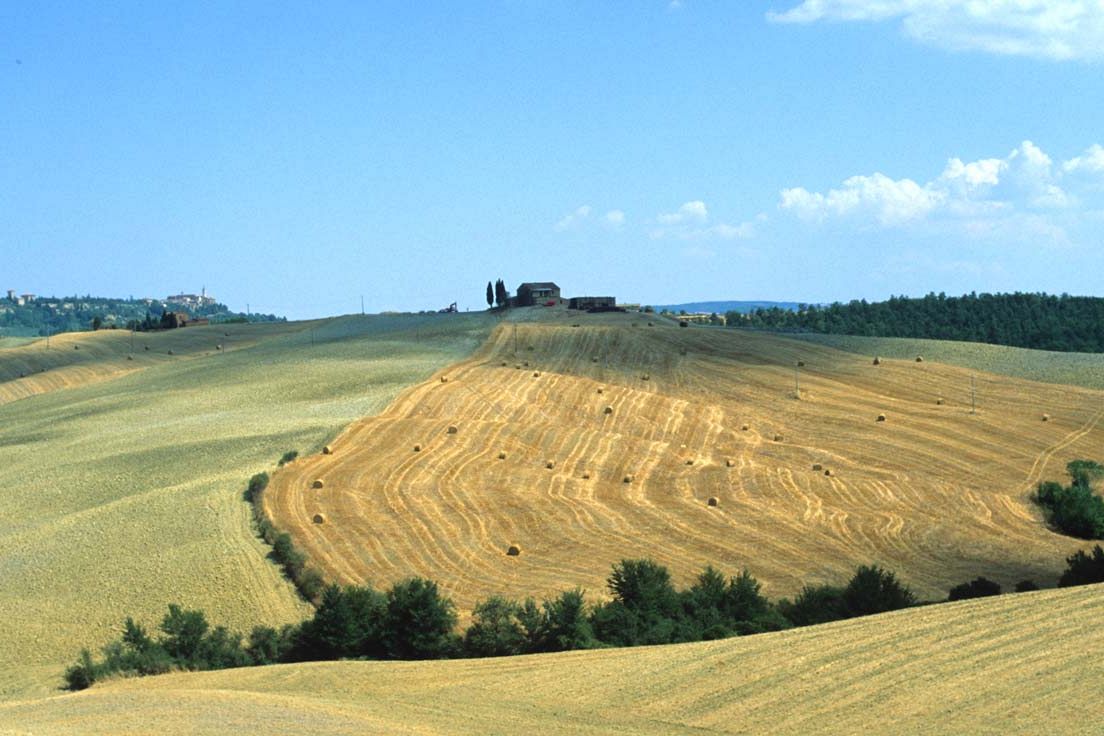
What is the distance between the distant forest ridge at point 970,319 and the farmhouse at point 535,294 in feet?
81.8

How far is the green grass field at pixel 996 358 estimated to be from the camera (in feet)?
325

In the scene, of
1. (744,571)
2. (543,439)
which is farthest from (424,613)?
(543,439)

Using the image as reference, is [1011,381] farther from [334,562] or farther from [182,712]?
[182,712]

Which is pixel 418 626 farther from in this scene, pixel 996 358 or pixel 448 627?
pixel 996 358

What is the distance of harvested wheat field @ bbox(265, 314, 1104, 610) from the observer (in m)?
54.2

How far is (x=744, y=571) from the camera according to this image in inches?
1967

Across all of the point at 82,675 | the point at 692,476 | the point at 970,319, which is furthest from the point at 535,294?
the point at 82,675

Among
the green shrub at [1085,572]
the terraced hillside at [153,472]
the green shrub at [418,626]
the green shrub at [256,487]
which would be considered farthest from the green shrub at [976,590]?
the green shrub at [256,487]

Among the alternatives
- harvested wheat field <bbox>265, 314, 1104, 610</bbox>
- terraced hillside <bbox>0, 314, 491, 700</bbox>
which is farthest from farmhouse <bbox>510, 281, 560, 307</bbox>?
harvested wheat field <bbox>265, 314, 1104, 610</bbox>

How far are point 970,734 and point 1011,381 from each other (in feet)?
243

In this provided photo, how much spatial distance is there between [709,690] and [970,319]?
150160mm

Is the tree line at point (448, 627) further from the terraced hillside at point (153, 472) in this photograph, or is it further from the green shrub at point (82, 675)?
the terraced hillside at point (153, 472)

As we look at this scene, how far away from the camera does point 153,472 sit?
219 feet

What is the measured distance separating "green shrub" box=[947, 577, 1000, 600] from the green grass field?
5291 centimetres
